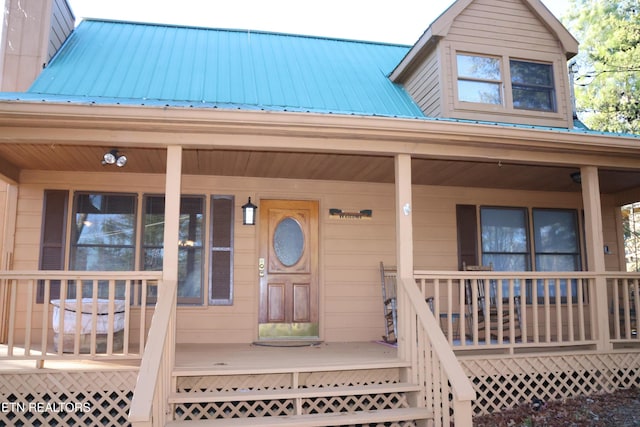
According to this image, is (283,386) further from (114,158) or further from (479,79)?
(479,79)

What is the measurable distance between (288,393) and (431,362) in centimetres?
128

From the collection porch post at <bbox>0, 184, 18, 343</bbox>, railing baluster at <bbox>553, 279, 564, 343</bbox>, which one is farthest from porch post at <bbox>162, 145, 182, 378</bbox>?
railing baluster at <bbox>553, 279, 564, 343</bbox>

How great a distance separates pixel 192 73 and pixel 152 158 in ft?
5.49

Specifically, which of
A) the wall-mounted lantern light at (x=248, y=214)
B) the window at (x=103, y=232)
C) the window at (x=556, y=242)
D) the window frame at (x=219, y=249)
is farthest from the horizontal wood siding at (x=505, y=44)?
the window at (x=103, y=232)

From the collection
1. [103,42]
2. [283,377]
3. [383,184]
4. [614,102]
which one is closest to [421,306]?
[283,377]

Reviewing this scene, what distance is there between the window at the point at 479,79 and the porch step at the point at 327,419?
12.8ft

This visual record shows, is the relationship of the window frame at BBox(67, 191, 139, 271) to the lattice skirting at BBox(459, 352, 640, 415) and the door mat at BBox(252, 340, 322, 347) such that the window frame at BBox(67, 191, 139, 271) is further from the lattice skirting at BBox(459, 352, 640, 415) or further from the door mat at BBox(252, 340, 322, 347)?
the lattice skirting at BBox(459, 352, 640, 415)

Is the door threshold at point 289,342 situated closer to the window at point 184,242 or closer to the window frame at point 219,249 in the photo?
the window frame at point 219,249

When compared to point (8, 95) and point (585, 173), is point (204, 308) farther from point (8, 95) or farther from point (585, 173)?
point (585, 173)

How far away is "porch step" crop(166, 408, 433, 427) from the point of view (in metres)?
3.73

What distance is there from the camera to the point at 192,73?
6.82 m

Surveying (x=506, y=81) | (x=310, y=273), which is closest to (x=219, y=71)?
(x=310, y=273)

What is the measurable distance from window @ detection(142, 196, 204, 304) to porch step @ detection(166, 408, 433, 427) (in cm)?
272

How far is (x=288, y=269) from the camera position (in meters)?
6.64
